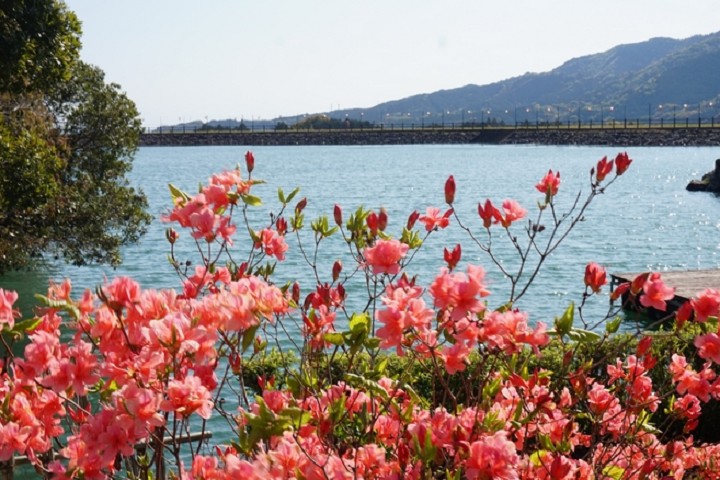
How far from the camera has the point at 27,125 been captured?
51.5 ft

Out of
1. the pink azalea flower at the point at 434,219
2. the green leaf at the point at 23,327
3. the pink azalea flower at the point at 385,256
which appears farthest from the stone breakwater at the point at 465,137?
the green leaf at the point at 23,327

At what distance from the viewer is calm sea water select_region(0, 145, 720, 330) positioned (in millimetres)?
22047

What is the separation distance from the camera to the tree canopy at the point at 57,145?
34.8 feet

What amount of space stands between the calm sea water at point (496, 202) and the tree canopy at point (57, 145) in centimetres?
211

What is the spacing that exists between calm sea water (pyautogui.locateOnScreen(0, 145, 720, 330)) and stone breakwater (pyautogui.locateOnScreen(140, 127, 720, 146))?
12030 millimetres

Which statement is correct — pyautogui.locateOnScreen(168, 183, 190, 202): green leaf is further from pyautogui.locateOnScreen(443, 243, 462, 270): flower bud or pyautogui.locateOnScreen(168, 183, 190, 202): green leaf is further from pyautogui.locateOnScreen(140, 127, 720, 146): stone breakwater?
pyautogui.locateOnScreen(140, 127, 720, 146): stone breakwater

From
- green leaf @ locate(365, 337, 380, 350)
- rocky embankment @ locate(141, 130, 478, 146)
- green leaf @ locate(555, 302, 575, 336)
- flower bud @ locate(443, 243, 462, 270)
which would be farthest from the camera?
rocky embankment @ locate(141, 130, 478, 146)

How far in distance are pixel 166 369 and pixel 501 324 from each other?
3.09 ft

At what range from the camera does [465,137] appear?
123 meters

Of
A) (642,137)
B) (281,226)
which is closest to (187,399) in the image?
(281,226)

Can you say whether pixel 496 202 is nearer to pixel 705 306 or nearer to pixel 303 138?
pixel 705 306

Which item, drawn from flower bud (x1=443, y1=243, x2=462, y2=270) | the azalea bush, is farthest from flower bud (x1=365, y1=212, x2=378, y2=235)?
flower bud (x1=443, y1=243, x2=462, y2=270)

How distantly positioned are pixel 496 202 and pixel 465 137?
3170 inches

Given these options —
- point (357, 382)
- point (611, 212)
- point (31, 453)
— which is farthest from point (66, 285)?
point (611, 212)
